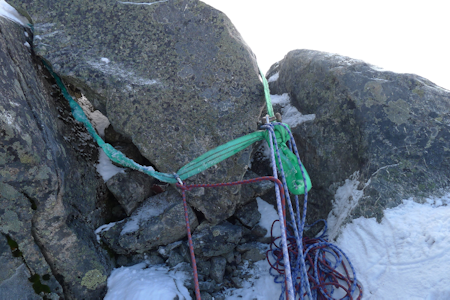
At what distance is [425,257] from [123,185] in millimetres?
3626

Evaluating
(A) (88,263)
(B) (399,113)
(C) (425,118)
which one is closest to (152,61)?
(A) (88,263)

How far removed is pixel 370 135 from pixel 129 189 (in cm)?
338

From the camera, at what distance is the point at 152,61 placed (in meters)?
3.30

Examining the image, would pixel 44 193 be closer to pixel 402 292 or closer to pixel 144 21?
pixel 144 21

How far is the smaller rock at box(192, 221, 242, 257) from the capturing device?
3.14m

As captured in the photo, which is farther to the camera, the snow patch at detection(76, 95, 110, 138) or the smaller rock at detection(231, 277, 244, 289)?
the snow patch at detection(76, 95, 110, 138)

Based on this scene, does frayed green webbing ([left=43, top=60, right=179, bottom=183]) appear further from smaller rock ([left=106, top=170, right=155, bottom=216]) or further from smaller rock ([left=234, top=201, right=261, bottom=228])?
smaller rock ([left=234, top=201, right=261, bottom=228])

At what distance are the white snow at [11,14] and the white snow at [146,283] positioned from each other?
3.45 metres

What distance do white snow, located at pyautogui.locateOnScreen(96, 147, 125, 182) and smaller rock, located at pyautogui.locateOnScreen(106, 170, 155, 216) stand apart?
2.8 inches

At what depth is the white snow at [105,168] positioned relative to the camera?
135 inches

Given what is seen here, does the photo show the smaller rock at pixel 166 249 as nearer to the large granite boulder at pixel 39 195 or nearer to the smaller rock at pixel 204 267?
the smaller rock at pixel 204 267

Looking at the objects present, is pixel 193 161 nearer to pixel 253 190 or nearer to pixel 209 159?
pixel 209 159

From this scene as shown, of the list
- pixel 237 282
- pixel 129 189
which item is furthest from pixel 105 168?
pixel 237 282

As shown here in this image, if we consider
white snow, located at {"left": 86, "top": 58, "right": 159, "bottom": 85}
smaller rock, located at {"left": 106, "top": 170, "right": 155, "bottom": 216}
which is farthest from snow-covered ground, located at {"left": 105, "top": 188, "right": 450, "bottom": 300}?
white snow, located at {"left": 86, "top": 58, "right": 159, "bottom": 85}
